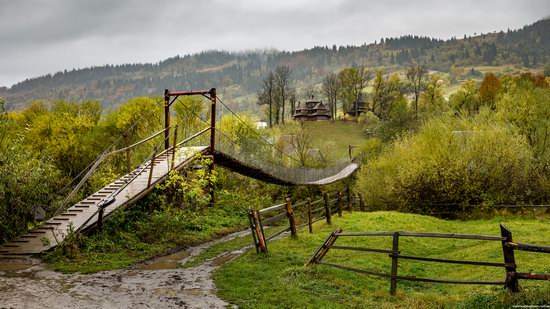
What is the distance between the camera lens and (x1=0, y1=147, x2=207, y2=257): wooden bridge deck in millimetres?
13336

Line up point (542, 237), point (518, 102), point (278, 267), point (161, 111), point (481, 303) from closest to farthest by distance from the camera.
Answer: point (481, 303) < point (278, 267) < point (542, 237) < point (518, 102) < point (161, 111)

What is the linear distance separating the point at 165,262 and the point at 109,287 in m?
3.69

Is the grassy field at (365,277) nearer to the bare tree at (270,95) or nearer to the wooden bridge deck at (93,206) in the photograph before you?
the wooden bridge deck at (93,206)

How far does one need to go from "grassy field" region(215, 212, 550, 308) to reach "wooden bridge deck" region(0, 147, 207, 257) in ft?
17.6

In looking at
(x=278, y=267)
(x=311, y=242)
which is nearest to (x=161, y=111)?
(x=311, y=242)

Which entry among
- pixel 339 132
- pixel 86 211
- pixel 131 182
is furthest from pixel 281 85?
pixel 86 211

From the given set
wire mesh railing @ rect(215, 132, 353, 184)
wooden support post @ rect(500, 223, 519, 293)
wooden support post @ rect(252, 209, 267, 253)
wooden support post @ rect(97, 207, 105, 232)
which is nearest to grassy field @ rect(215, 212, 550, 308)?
wooden support post @ rect(500, 223, 519, 293)

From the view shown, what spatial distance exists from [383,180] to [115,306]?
2644 centimetres

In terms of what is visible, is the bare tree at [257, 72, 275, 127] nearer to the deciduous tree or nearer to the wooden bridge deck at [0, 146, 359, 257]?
the deciduous tree

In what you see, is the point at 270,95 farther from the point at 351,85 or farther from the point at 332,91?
the point at 351,85

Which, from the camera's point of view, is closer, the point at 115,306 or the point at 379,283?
the point at 115,306

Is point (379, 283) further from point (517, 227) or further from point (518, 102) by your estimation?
point (518, 102)

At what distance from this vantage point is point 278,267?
12.0 metres

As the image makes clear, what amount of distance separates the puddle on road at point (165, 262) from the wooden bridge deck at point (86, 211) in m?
2.54
